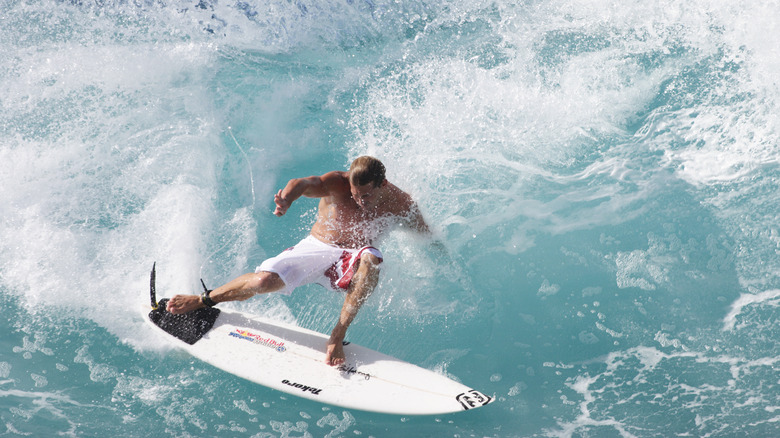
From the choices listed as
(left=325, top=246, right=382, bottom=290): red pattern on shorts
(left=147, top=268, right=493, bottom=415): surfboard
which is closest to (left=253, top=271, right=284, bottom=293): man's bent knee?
(left=325, top=246, right=382, bottom=290): red pattern on shorts

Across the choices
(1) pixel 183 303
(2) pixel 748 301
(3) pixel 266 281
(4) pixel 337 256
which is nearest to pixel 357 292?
(4) pixel 337 256

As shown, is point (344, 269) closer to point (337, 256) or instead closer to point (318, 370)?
point (337, 256)

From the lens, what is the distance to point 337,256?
4.61 metres

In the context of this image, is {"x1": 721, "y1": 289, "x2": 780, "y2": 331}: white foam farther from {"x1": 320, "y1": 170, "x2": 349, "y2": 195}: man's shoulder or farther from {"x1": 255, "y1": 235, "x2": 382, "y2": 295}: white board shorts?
{"x1": 320, "y1": 170, "x2": 349, "y2": 195}: man's shoulder

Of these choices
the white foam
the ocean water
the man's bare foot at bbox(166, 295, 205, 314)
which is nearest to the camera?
the ocean water

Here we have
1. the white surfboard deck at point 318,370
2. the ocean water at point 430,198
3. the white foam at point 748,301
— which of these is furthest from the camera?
the white foam at point 748,301

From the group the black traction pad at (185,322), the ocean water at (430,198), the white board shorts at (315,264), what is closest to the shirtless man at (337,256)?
the white board shorts at (315,264)

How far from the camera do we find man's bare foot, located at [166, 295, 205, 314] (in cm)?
477

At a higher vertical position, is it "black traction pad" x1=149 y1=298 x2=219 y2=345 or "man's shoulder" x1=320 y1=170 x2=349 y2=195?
"man's shoulder" x1=320 y1=170 x2=349 y2=195

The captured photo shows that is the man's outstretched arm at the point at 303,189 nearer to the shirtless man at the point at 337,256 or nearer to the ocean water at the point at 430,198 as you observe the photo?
the shirtless man at the point at 337,256

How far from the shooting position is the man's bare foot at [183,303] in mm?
4770

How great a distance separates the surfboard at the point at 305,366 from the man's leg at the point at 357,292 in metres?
0.24

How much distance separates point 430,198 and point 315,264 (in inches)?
68.4

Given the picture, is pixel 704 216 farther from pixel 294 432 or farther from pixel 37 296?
pixel 37 296
